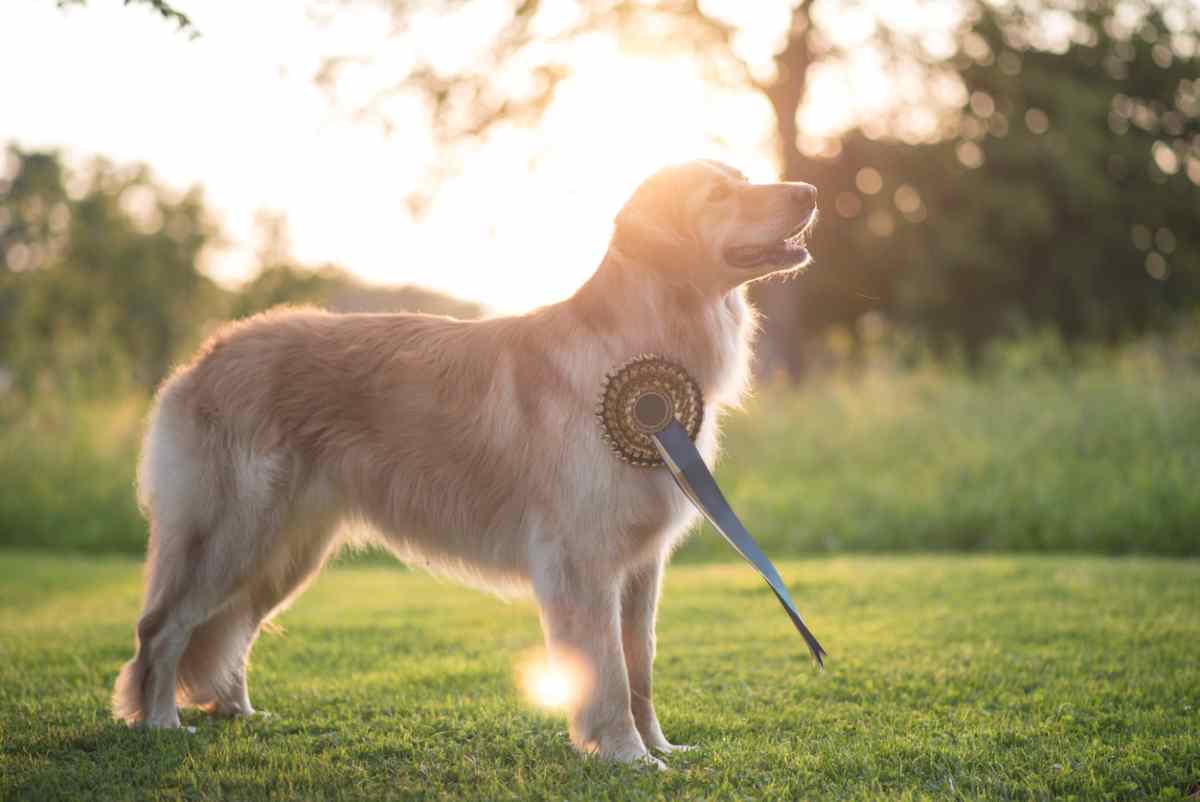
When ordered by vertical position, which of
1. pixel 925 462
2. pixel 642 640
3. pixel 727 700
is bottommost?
pixel 727 700

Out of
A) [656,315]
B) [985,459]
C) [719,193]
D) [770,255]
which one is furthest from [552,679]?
[985,459]

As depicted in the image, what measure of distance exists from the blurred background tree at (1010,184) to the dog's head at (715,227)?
14.0 metres

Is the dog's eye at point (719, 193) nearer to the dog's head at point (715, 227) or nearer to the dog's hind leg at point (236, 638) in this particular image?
the dog's head at point (715, 227)

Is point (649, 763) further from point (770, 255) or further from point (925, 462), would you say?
point (925, 462)

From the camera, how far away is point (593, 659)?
3.42 meters

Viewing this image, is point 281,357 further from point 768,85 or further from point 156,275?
point 156,275

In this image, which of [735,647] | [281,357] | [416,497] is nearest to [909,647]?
[735,647]

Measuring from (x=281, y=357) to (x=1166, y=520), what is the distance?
7.21 metres

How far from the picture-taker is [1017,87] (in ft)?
78.1

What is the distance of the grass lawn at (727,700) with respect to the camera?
320 cm

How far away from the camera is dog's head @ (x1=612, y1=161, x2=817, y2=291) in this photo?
3559 mm

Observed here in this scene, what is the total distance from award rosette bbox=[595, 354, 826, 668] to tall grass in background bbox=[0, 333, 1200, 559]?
17.3 feet

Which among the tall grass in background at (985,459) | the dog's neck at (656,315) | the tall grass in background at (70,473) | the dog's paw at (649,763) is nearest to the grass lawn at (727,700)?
the dog's paw at (649,763)

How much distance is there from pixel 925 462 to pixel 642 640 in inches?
A: 292
